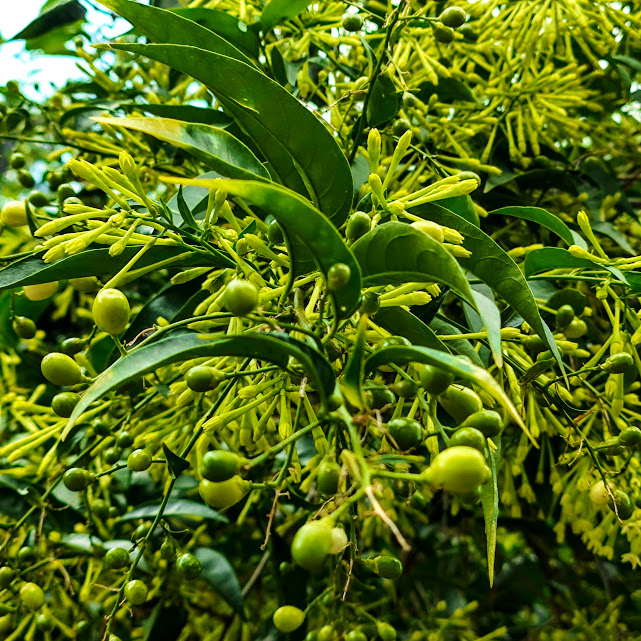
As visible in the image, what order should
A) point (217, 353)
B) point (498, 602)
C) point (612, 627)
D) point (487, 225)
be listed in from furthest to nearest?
point (498, 602) < point (612, 627) < point (487, 225) < point (217, 353)

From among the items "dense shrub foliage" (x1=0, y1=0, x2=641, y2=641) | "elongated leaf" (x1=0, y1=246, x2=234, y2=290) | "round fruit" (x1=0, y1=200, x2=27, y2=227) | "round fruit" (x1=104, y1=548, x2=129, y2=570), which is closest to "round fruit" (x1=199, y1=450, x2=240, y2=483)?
"dense shrub foliage" (x1=0, y1=0, x2=641, y2=641)

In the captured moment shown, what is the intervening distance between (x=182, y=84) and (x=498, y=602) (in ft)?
5.07

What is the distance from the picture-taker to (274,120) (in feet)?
1.72

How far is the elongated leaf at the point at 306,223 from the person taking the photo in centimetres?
41

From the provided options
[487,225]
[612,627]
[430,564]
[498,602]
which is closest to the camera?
[487,225]

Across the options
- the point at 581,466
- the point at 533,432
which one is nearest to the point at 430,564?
the point at 581,466

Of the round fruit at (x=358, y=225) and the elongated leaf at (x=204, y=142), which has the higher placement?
the elongated leaf at (x=204, y=142)

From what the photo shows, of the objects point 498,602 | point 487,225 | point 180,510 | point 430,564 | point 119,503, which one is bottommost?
point 498,602

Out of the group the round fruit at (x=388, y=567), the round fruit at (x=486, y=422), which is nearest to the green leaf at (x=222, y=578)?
the round fruit at (x=388, y=567)

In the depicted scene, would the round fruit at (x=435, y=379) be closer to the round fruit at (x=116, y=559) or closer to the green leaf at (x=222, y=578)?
the round fruit at (x=116, y=559)

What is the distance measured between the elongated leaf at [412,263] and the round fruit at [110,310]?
0.20 metres

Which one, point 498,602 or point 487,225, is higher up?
point 487,225

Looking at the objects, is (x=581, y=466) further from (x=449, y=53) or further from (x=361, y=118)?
(x=449, y=53)

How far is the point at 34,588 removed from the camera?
0.83m
